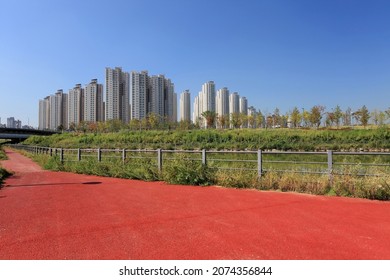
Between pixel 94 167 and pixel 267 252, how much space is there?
12.3m

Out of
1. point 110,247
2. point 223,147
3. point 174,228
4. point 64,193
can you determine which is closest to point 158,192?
point 64,193

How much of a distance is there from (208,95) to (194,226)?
383 ft

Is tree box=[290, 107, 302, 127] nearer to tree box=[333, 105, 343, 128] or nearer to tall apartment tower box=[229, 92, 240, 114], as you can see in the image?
tree box=[333, 105, 343, 128]

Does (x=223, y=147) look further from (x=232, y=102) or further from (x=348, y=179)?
(x=232, y=102)

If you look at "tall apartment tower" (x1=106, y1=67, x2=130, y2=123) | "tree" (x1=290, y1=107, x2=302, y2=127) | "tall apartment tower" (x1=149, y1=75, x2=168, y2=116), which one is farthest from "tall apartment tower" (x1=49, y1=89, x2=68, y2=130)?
"tree" (x1=290, y1=107, x2=302, y2=127)

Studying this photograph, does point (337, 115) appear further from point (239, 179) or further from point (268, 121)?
point (239, 179)

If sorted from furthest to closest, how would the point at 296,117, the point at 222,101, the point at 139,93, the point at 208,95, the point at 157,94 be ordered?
the point at 208,95 → the point at 222,101 → the point at 157,94 → the point at 139,93 → the point at 296,117

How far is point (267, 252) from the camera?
13.4 ft

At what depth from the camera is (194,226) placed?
5387 mm

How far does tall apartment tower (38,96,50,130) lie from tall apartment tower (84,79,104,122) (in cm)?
4055

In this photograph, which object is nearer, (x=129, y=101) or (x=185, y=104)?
(x=129, y=101)

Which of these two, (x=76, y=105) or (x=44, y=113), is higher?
(x=76, y=105)

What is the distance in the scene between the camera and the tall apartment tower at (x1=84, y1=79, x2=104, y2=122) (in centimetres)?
11369

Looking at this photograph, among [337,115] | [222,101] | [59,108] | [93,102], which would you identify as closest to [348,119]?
[337,115]
